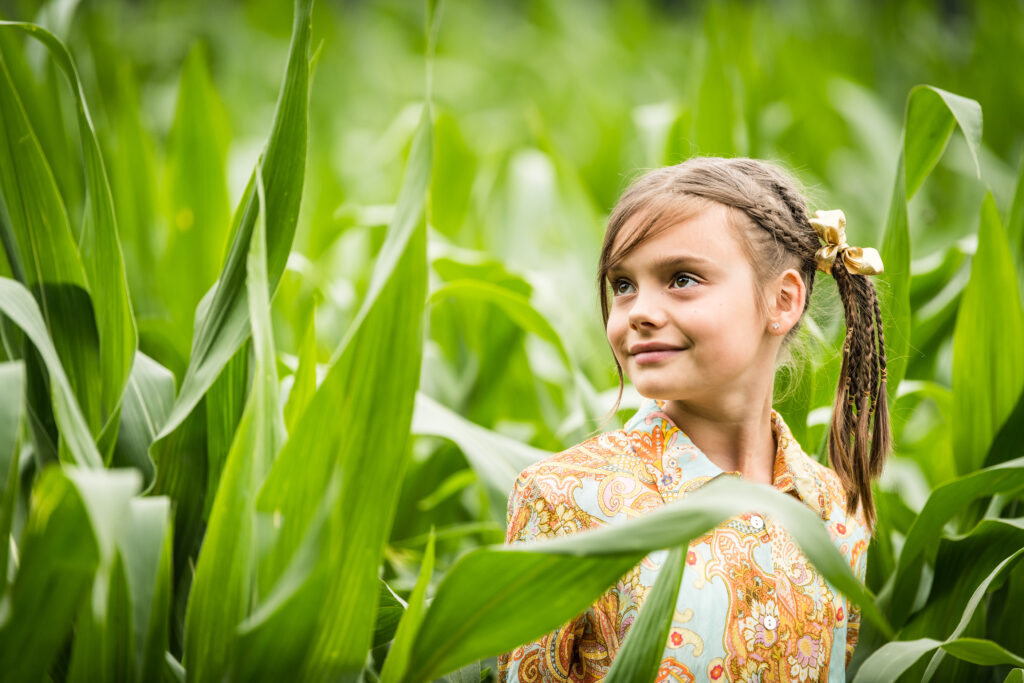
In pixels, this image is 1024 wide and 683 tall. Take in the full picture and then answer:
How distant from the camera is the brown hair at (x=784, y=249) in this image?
642 millimetres

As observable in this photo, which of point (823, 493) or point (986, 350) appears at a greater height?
point (986, 350)

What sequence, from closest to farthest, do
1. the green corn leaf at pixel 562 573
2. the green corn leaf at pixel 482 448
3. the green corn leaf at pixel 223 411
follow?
the green corn leaf at pixel 562 573 < the green corn leaf at pixel 223 411 < the green corn leaf at pixel 482 448

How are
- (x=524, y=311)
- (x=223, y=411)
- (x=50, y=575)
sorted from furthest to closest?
(x=524, y=311) → (x=223, y=411) → (x=50, y=575)

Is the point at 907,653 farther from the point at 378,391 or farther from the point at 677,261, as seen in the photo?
the point at 378,391

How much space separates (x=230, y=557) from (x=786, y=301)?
428 mm

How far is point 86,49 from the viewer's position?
Answer: 1926 millimetres

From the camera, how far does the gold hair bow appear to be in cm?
69

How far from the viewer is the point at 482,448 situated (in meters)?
0.86

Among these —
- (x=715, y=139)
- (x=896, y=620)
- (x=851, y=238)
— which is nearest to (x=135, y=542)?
(x=896, y=620)

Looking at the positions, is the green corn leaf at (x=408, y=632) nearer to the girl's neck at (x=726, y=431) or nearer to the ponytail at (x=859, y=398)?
the girl's neck at (x=726, y=431)

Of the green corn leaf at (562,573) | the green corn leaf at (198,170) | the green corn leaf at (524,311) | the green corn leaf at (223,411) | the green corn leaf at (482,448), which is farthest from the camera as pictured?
the green corn leaf at (198,170)

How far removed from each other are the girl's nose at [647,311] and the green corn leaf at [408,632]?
20cm

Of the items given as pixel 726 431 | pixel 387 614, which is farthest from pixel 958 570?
pixel 387 614

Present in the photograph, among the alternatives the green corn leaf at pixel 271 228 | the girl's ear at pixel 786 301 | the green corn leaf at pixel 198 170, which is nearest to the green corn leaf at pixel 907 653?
the girl's ear at pixel 786 301
